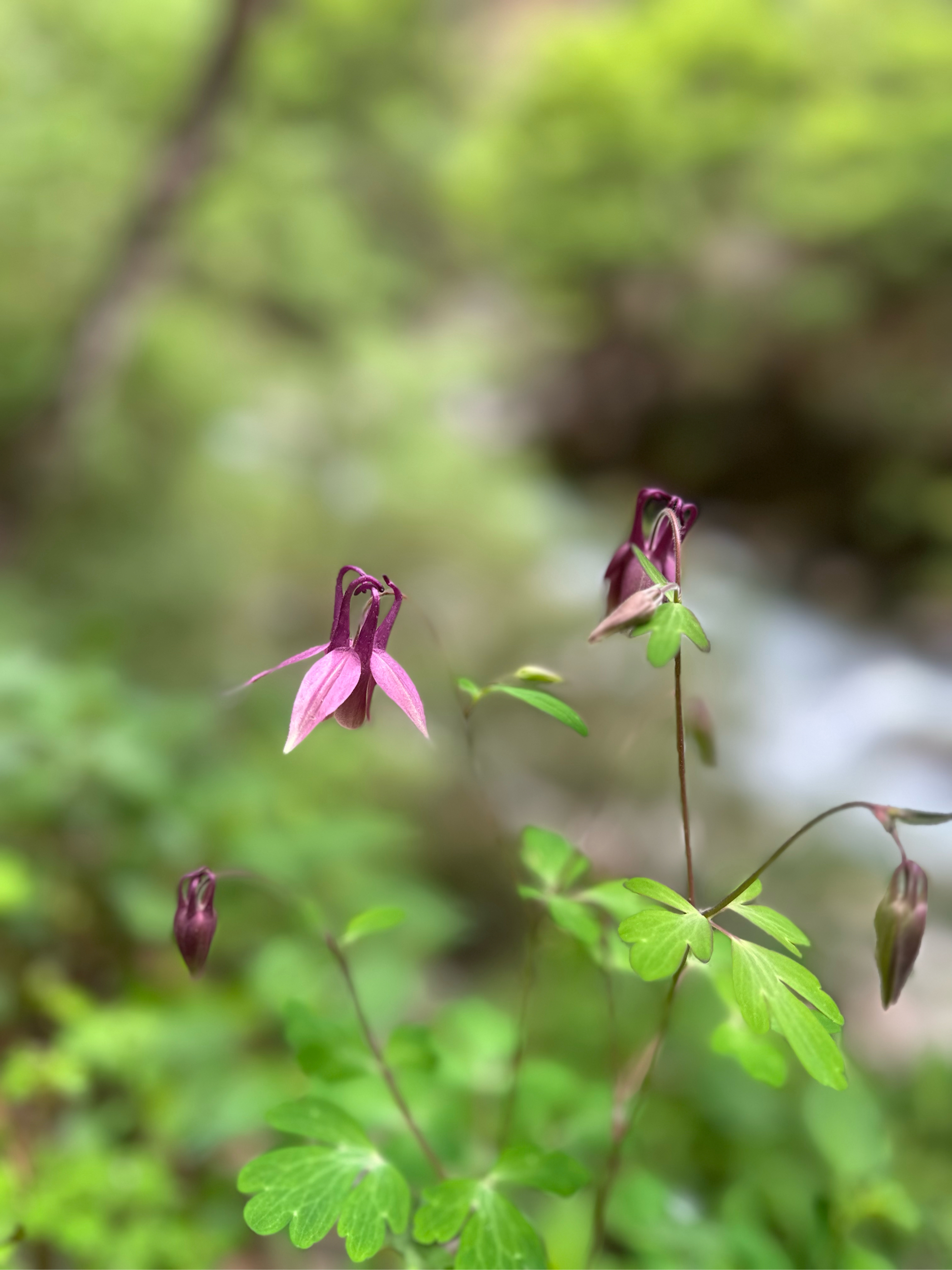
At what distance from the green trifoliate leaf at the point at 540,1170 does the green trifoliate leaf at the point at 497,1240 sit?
0.09ft

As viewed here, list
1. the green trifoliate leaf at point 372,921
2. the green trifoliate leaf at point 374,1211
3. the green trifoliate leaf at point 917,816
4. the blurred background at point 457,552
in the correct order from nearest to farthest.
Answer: the green trifoliate leaf at point 917,816 → the green trifoliate leaf at point 374,1211 → the green trifoliate leaf at point 372,921 → the blurred background at point 457,552

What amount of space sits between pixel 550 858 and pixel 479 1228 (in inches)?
11.5

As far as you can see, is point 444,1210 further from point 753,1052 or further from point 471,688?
A: point 471,688

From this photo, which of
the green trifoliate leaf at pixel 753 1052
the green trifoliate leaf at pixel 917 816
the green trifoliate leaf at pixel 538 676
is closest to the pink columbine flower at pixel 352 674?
the green trifoliate leaf at pixel 538 676

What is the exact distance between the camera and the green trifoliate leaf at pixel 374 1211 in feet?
1.97

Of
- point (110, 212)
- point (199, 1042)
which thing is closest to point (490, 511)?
point (110, 212)

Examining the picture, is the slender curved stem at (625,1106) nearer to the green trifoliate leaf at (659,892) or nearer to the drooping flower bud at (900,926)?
the green trifoliate leaf at (659,892)

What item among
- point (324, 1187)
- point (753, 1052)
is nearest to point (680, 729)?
point (753, 1052)

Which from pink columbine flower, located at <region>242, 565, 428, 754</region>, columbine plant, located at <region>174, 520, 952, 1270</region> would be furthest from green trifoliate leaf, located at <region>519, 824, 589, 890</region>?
pink columbine flower, located at <region>242, 565, 428, 754</region>

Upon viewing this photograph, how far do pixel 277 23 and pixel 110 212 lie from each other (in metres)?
1.11

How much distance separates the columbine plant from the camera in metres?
0.55

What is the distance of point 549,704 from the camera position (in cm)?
62

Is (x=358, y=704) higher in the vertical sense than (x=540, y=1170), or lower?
higher

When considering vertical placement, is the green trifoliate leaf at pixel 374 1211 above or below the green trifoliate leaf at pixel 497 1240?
above
